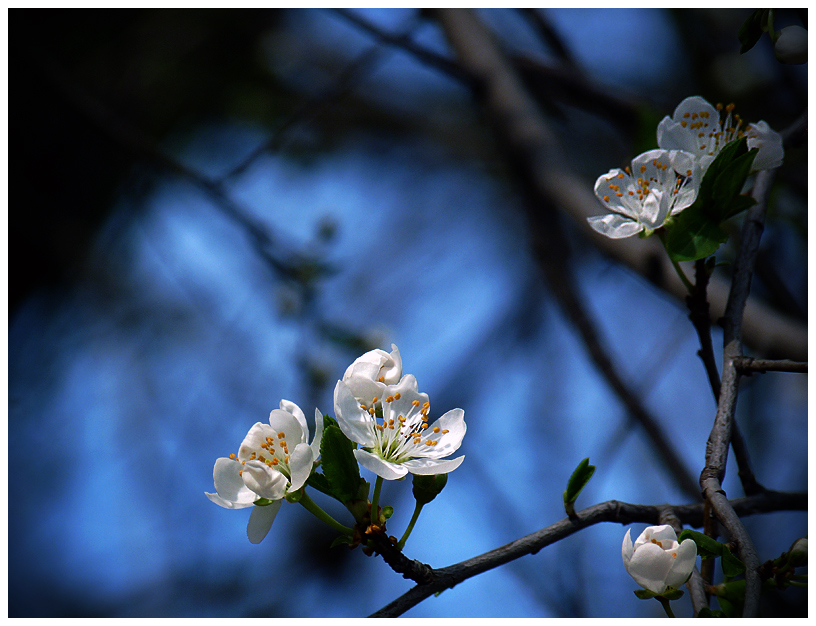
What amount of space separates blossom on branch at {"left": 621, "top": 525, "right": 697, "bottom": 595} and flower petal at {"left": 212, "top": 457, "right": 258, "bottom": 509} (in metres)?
0.32

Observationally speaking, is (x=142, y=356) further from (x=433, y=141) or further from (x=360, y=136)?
(x=433, y=141)

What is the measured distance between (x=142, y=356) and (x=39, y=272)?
0.41 meters

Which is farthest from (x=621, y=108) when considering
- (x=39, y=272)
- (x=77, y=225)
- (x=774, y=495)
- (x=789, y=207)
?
(x=39, y=272)

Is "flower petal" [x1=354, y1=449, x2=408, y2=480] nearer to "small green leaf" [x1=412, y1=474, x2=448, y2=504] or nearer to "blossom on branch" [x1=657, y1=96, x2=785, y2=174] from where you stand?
"small green leaf" [x1=412, y1=474, x2=448, y2=504]

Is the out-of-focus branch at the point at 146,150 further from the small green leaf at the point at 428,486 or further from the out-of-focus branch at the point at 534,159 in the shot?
the small green leaf at the point at 428,486

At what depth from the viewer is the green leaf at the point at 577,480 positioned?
1.55ft

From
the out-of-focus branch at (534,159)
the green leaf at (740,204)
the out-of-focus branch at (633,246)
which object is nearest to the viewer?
the green leaf at (740,204)

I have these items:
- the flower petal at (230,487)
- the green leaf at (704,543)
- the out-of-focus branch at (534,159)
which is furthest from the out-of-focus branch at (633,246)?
the flower petal at (230,487)

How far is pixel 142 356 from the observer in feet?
6.44

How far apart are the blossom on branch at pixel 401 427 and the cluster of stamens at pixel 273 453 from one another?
0.06 meters

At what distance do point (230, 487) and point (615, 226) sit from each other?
446 millimetres

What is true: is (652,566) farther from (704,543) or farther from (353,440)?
(353,440)

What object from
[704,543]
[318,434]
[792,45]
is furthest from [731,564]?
[792,45]

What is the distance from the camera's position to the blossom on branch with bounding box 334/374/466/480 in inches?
18.4
